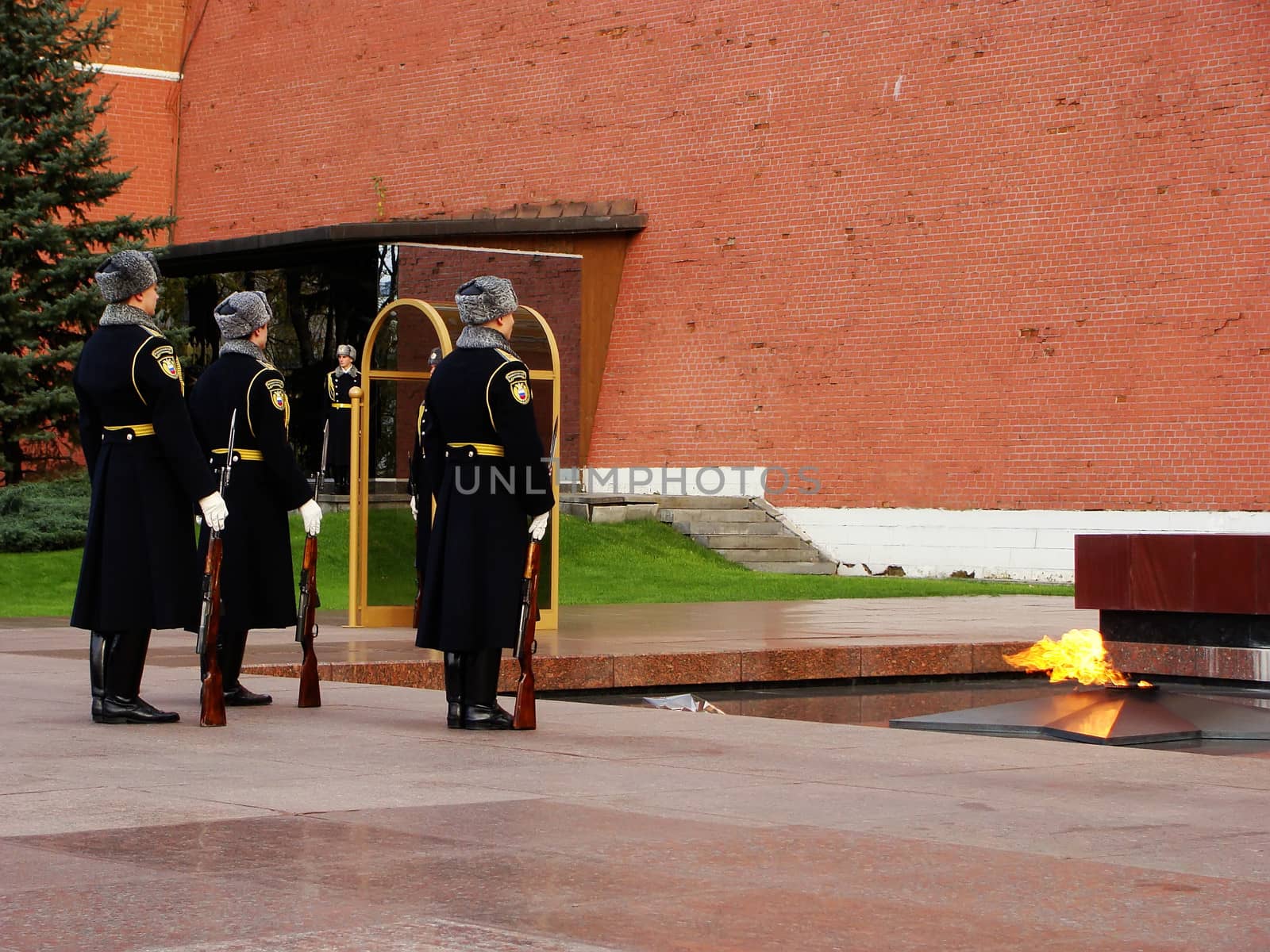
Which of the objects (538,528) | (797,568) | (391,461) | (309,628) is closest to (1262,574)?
(538,528)

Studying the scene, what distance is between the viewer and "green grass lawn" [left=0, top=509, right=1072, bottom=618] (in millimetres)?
17016

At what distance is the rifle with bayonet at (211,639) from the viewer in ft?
23.6

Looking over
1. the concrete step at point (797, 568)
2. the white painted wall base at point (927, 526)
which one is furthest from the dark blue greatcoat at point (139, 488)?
the concrete step at point (797, 568)

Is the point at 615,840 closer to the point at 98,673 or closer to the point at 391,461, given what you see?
the point at 98,673

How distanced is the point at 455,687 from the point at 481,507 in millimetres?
727

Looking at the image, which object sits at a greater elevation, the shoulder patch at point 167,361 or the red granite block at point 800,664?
the shoulder patch at point 167,361

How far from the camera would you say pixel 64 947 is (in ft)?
11.3

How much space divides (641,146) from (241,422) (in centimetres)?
1598

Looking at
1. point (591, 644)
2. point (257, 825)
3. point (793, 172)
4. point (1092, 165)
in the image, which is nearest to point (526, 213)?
point (793, 172)

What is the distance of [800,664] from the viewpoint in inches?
422

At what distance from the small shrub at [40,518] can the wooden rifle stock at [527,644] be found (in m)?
11.6

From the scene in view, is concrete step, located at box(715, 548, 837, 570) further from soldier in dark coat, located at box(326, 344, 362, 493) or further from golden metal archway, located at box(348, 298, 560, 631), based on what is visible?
golden metal archway, located at box(348, 298, 560, 631)

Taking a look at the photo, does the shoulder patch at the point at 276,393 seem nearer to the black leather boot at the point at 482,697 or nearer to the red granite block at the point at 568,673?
the black leather boot at the point at 482,697

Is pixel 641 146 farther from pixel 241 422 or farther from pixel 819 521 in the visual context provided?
pixel 241 422
